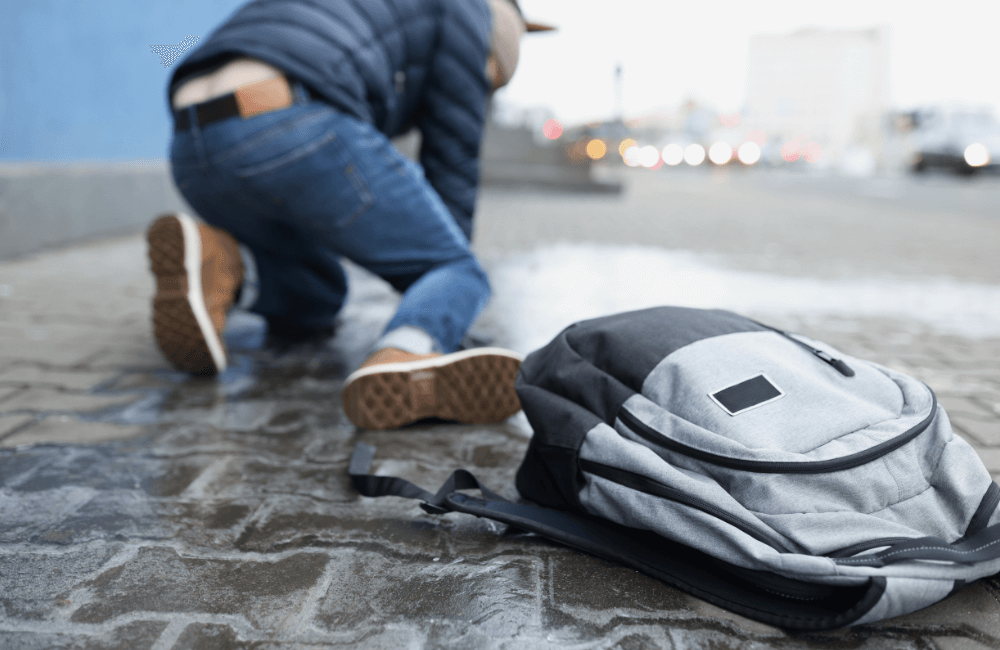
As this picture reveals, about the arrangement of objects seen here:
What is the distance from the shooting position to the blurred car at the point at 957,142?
17875 millimetres

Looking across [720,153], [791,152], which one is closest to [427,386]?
[720,153]

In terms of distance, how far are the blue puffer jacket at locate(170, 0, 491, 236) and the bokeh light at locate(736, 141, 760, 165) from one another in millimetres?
33044

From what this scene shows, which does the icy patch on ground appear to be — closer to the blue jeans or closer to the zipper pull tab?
the blue jeans

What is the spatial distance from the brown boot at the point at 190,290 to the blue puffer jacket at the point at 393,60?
0.46m

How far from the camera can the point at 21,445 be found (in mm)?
1790

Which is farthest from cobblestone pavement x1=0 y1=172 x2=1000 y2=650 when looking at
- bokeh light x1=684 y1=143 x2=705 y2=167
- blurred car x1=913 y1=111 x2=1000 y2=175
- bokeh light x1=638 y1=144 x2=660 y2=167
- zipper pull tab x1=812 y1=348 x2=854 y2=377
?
bokeh light x1=684 y1=143 x2=705 y2=167

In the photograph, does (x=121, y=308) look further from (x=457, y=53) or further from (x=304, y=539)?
(x=304, y=539)

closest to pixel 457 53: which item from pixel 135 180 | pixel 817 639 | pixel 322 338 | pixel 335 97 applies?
pixel 335 97

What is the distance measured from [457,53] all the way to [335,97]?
1.58 feet

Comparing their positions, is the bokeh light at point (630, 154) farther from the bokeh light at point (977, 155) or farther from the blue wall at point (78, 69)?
the blue wall at point (78, 69)

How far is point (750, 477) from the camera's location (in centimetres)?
116

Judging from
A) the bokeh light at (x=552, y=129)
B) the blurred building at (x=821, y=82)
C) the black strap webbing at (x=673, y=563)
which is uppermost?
Result: the blurred building at (x=821, y=82)

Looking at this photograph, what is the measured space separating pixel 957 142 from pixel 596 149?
11.1 m

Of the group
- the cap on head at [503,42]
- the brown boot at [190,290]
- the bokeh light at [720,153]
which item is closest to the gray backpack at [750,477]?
the brown boot at [190,290]
